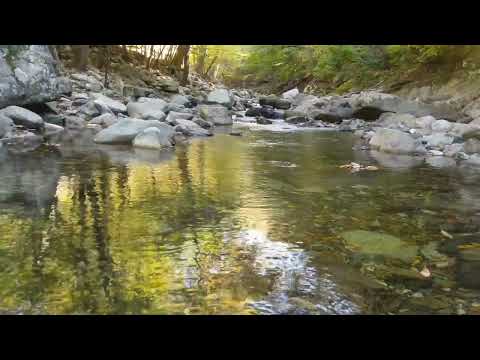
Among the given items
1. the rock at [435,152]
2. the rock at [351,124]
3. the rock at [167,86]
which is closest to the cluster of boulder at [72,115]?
the rock at [351,124]

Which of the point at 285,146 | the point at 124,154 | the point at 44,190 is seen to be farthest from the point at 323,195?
the point at 285,146

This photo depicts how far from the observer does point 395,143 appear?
9961 millimetres

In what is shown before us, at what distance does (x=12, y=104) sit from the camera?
1059 centimetres

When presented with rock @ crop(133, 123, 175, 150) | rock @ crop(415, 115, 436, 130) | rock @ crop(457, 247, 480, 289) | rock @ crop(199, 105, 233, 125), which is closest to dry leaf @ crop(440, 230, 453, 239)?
rock @ crop(457, 247, 480, 289)

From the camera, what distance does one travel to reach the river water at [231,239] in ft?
9.61

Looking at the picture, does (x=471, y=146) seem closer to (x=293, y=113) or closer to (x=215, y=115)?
(x=215, y=115)

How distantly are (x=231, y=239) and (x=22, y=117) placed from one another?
25.7 feet

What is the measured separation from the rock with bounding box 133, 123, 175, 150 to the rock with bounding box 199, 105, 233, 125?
191 inches

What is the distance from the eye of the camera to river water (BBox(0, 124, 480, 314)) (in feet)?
9.61

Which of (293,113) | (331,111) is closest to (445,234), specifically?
(331,111)

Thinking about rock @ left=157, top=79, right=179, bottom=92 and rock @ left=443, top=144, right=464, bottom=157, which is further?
rock @ left=157, top=79, right=179, bottom=92

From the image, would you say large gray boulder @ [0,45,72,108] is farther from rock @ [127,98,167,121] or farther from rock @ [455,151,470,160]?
rock @ [455,151,470,160]
